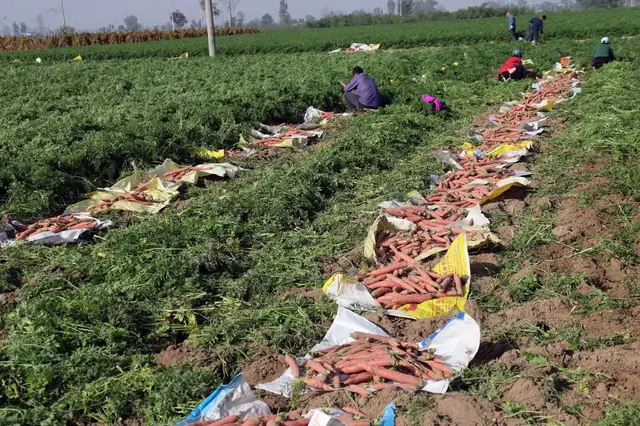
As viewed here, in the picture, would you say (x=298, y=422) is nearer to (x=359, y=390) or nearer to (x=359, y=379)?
(x=359, y=390)

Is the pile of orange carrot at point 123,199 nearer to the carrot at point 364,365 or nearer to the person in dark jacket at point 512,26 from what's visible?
the carrot at point 364,365

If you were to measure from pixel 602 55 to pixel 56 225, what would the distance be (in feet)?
57.0

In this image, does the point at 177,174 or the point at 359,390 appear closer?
the point at 359,390

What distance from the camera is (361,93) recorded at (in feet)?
45.1

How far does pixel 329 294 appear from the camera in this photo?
17.0 ft

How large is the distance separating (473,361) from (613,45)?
75.2 ft

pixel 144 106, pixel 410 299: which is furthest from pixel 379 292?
pixel 144 106

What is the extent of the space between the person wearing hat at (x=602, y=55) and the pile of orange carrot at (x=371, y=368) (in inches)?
687

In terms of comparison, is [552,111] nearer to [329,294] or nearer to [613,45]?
[329,294]

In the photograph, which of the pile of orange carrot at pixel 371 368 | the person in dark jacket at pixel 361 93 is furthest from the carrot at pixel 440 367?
the person in dark jacket at pixel 361 93

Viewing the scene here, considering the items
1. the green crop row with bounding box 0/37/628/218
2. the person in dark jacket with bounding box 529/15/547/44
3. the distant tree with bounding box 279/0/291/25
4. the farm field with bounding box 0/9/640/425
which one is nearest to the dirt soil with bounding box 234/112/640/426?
the farm field with bounding box 0/9/640/425

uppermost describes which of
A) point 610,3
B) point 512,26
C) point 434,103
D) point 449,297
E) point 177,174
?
point 610,3

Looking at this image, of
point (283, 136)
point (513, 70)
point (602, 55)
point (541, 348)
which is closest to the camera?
point (541, 348)

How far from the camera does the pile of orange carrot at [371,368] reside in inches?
152
